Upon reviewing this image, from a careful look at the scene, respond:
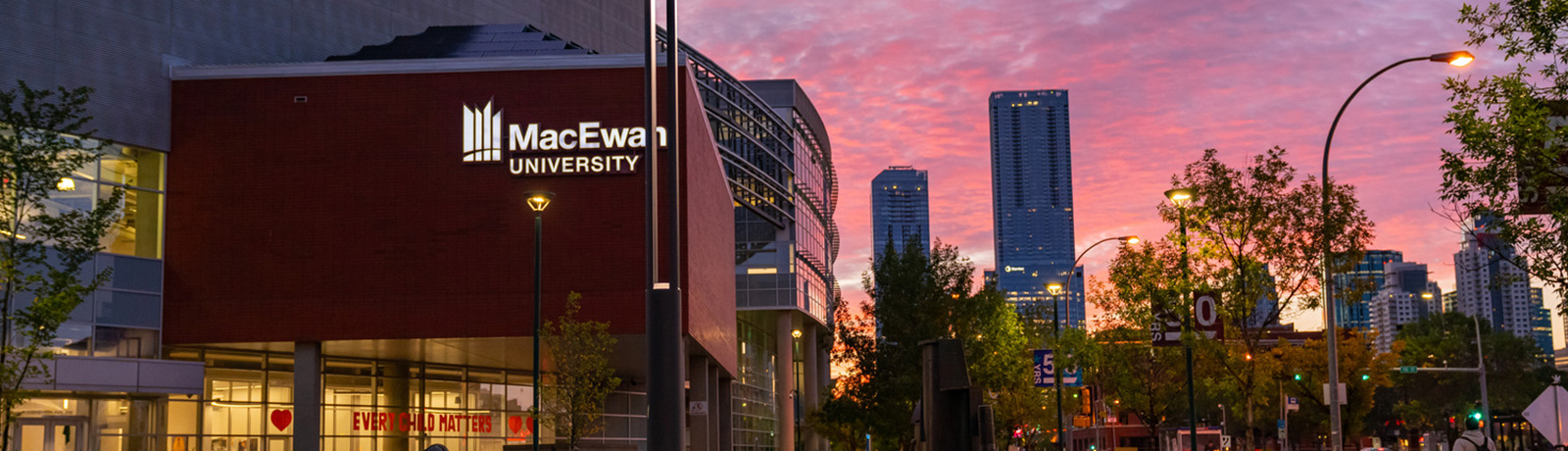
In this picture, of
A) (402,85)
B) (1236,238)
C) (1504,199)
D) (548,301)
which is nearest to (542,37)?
(402,85)

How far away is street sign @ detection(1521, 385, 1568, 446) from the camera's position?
1641cm

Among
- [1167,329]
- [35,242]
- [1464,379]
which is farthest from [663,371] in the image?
[1464,379]

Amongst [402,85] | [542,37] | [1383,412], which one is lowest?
[1383,412]

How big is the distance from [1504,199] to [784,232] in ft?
211

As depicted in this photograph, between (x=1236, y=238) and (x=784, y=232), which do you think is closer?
(x=1236, y=238)

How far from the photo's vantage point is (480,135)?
38.3 metres

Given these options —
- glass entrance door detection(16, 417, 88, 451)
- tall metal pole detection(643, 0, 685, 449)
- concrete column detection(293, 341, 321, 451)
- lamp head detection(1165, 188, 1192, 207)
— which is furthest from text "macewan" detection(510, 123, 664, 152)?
tall metal pole detection(643, 0, 685, 449)

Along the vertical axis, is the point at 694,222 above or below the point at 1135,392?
above

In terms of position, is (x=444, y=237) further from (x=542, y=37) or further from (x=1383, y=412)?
(x=1383, y=412)

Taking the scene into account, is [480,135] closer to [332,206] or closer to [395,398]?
[332,206]

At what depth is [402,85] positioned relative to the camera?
127 feet

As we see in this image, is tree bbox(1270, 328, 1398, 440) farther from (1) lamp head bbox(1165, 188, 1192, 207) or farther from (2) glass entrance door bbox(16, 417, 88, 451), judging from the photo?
(2) glass entrance door bbox(16, 417, 88, 451)

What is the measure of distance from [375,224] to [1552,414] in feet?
97.7

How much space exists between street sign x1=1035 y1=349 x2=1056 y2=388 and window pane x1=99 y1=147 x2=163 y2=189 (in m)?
27.4
